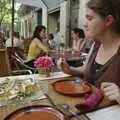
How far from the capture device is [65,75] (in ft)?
5.63

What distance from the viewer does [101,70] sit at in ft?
5.01

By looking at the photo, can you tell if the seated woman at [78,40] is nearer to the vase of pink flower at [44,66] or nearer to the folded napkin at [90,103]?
the vase of pink flower at [44,66]

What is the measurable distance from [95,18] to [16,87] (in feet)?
2.12

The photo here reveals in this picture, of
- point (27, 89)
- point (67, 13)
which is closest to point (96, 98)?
point (27, 89)

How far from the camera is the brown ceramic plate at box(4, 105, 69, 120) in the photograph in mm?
946

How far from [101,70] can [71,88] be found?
0.29 meters

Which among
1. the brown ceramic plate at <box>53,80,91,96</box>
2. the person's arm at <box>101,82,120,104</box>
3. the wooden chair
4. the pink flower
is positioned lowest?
the wooden chair

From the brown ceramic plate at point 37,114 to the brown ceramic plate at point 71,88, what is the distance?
0.24 metres

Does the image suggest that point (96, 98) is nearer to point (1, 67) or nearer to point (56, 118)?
point (56, 118)

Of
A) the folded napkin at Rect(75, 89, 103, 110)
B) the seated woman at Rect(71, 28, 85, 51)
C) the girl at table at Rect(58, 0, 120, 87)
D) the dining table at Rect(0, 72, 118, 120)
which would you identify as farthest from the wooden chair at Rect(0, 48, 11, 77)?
the seated woman at Rect(71, 28, 85, 51)

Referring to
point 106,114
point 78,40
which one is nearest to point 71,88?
point 106,114

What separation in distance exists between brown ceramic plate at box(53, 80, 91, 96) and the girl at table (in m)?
0.18

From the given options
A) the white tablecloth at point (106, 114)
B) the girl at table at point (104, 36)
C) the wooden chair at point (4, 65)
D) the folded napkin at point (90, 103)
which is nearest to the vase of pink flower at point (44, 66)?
the girl at table at point (104, 36)

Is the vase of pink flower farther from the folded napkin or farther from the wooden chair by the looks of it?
the wooden chair
